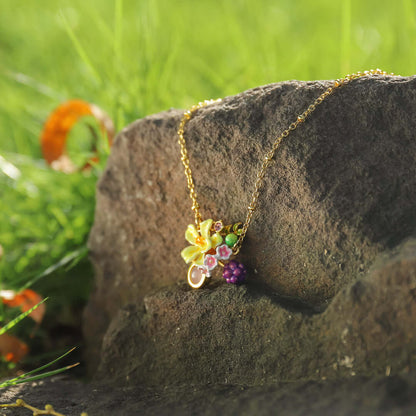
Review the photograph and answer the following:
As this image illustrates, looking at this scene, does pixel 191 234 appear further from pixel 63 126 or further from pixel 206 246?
pixel 63 126

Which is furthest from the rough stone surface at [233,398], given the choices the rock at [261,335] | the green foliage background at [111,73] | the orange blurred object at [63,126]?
the orange blurred object at [63,126]

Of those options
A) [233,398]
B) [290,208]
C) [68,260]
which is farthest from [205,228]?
[68,260]

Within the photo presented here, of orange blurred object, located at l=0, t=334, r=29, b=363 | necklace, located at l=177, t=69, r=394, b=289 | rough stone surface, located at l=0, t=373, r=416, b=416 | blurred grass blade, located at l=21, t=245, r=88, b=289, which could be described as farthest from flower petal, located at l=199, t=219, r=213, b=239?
orange blurred object, located at l=0, t=334, r=29, b=363

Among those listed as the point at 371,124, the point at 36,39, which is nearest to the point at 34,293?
the point at 371,124

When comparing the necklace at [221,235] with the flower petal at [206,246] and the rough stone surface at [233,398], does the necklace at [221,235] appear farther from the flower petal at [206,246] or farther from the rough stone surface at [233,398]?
the rough stone surface at [233,398]

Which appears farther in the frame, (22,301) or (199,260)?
(22,301)

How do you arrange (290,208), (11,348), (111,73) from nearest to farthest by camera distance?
(290,208), (11,348), (111,73)

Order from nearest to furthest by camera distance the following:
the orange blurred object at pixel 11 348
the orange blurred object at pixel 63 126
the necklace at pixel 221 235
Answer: the necklace at pixel 221 235 → the orange blurred object at pixel 11 348 → the orange blurred object at pixel 63 126
